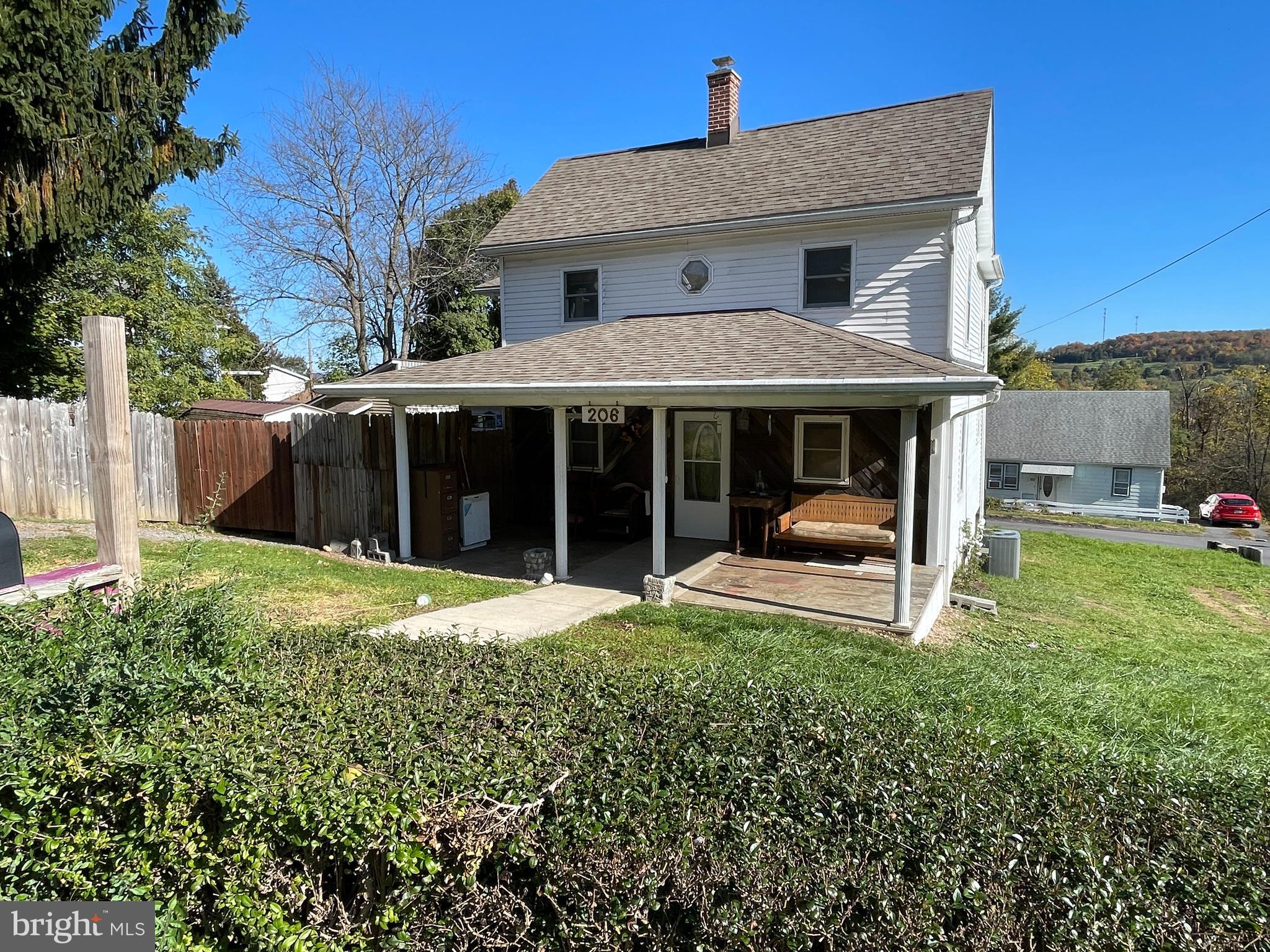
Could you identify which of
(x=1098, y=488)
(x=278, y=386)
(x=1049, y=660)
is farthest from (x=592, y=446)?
(x=1098, y=488)

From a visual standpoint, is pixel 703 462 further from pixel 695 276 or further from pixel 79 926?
pixel 79 926

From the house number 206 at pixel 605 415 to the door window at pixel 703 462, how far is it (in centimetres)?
192

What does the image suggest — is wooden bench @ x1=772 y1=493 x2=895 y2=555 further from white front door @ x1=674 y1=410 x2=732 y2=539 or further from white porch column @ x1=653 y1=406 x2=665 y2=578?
white porch column @ x1=653 y1=406 x2=665 y2=578

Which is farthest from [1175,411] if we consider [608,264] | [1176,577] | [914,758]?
[914,758]

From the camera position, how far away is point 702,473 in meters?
12.7

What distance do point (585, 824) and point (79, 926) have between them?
1954 mm

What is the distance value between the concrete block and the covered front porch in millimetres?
30

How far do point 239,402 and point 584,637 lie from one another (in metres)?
21.4

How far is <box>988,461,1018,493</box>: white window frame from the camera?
40.7 metres

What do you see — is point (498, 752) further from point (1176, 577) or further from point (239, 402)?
point (239, 402)

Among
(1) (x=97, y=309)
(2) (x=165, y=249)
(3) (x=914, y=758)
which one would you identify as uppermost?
(2) (x=165, y=249)

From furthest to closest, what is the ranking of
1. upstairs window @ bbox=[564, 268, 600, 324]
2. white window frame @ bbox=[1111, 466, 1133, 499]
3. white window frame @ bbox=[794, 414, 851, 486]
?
white window frame @ bbox=[1111, 466, 1133, 499], upstairs window @ bbox=[564, 268, 600, 324], white window frame @ bbox=[794, 414, 851, 486]

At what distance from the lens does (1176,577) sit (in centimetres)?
1473

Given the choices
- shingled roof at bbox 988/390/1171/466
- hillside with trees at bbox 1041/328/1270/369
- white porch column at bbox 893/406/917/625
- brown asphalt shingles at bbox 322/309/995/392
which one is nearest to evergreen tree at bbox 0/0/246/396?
brown asphalt shingles at bbox 322/309/995/392
